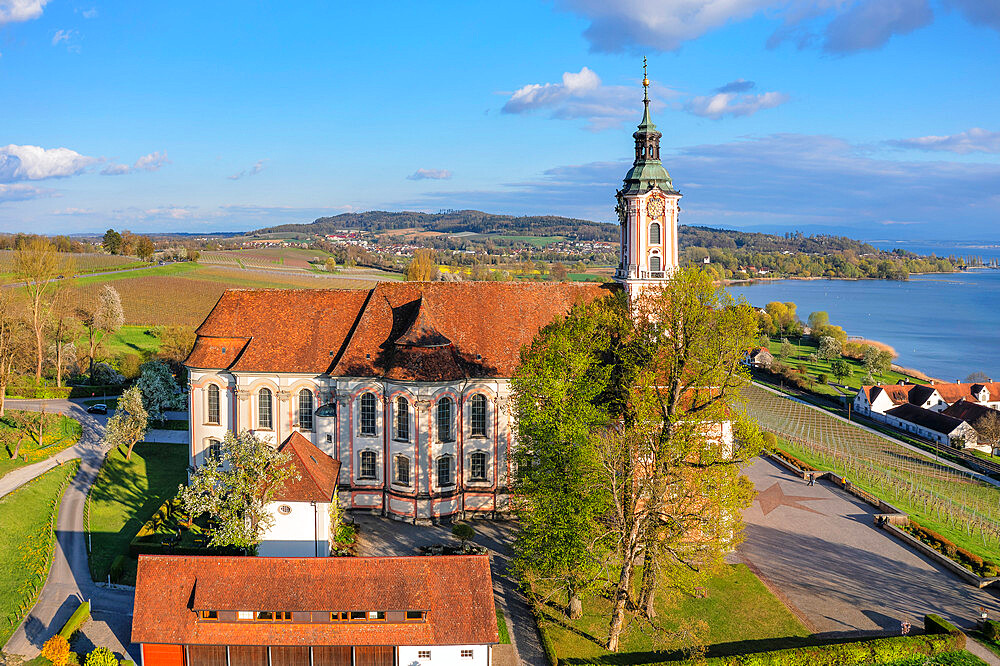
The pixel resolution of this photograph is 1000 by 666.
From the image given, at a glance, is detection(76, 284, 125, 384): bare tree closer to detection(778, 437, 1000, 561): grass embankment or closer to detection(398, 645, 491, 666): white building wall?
detection(398, 645, 491, 666): white building wall

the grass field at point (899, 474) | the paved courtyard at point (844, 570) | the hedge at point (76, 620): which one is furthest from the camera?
the grass field at point (899, 474)

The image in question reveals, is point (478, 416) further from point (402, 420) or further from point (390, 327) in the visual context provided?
point (390, 327)

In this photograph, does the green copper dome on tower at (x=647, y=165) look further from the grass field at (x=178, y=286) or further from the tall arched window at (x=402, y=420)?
the grass field at (x=178, y=286)

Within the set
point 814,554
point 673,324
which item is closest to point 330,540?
point 673,324

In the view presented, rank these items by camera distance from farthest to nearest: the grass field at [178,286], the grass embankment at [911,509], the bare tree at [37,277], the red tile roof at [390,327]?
the grass field at [178,286]
the bare tree at [37,277]
the grass embankment at [911,509]
the red tile roof at [390,327]

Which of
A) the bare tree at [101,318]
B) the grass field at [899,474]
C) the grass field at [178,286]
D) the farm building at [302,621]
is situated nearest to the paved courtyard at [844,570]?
the grass field at [899,474]

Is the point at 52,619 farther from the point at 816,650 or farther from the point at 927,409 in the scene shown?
the point at 927,409

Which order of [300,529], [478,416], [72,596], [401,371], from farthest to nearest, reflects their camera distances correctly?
[478,416] → [401,371] → [300,529] → [72,596]

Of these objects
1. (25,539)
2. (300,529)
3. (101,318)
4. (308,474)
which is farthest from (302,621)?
(101,318)
